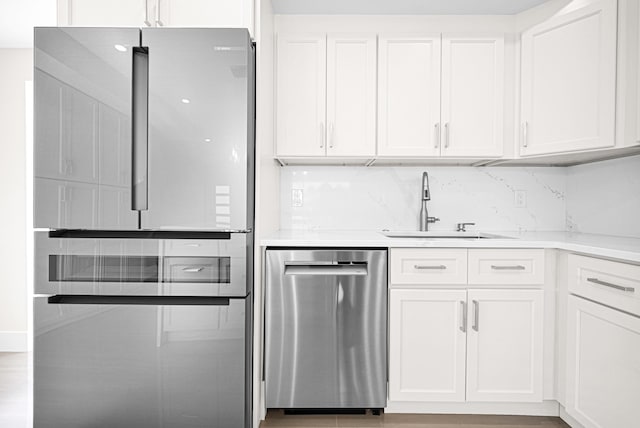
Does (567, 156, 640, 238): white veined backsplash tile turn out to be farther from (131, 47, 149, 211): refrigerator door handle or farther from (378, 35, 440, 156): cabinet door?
(131, 47, 149, 211): refrigerator door handle

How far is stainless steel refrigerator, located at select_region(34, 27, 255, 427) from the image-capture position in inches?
68.4

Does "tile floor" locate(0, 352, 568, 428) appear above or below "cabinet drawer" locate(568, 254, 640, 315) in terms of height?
below

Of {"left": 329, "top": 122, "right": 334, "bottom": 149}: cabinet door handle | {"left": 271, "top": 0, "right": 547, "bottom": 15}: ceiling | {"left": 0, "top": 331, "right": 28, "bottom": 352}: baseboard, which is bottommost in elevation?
{"left": 0, "top": 331, "right": 28, "bottom": 352}: baseboard

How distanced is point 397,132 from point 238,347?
146cm

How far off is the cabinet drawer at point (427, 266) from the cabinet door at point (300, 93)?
0.81 meters

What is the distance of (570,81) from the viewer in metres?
2.15

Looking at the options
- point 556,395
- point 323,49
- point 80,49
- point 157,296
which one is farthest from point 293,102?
point 556,395

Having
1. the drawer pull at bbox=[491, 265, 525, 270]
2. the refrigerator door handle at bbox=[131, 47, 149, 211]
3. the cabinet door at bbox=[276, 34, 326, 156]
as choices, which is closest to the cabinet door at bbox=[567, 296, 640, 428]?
the drawer pull at bbox=[491, 265, 525, 270]

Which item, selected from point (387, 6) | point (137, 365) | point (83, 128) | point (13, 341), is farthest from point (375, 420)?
point (13, 341)

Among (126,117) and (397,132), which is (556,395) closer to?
(397,132)

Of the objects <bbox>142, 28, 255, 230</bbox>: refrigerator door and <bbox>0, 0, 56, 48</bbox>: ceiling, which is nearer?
<bbox>142, 28, 255, 230</bbox>: refrigerator door

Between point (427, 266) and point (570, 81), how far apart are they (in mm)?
1221

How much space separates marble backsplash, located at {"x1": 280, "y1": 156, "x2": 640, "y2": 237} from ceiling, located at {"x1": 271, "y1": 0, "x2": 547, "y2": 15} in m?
0.93

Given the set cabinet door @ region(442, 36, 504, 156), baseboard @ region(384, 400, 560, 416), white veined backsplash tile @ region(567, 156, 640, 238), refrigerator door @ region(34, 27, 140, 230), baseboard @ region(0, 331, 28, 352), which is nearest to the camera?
refrigerator door @ region(34, 27, 140, 230)
